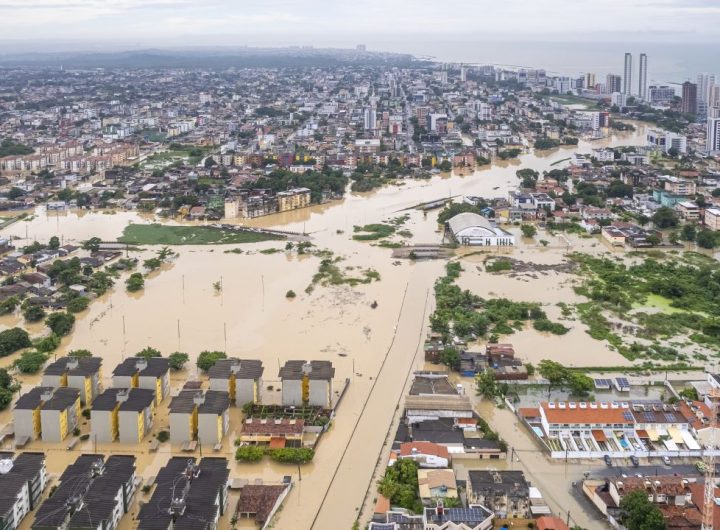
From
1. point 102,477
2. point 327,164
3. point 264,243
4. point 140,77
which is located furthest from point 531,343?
point 140,77

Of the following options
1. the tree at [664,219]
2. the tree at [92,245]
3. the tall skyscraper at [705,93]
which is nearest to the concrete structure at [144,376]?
the tree at [92,245]

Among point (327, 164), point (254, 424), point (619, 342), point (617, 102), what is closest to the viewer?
point (254, 424)

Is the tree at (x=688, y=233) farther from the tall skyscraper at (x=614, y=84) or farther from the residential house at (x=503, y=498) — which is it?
the tall skyscraper at (x=614, y=84)

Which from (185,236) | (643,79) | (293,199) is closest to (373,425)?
(185,236)

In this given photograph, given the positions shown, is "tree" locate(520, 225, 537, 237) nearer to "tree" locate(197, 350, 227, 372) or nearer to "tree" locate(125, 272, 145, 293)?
"tree" locate(125, 272, 145, 293)

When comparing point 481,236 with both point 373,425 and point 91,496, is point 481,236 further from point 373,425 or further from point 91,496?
point 91,496

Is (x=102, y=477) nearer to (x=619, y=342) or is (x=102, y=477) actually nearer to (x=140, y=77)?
(x=619, y=342)

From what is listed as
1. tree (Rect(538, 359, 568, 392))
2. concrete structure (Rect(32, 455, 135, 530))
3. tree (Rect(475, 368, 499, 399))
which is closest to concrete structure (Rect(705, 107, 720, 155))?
tree (Rect(538, 359, 568, 392))
